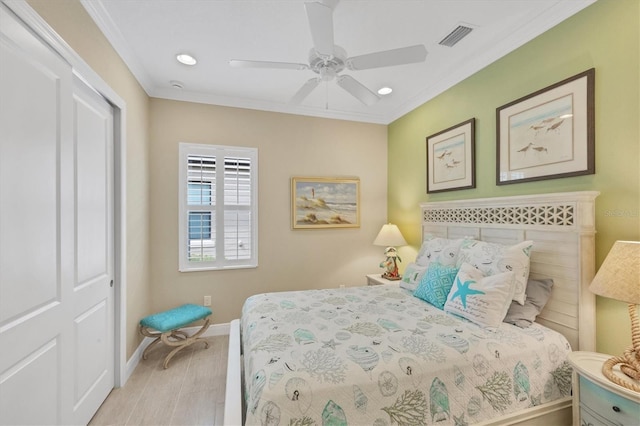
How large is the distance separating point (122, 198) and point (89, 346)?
113 centimetres

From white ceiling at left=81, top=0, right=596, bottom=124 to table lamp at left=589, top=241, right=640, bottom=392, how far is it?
1598 millimetres

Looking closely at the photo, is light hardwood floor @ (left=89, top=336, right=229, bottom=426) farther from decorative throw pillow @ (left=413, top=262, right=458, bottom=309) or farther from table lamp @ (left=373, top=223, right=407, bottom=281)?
table lamp @ (left=373, top=223, right=407, bottom=281)

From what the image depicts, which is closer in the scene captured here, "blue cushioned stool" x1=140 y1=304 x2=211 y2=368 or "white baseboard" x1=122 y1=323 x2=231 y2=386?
"white baseboard" x1=122 y1=323 x2=231 y2=386

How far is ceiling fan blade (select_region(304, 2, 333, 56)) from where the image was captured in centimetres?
133

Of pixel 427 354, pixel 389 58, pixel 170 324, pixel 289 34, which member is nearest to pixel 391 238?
pixel 427 354

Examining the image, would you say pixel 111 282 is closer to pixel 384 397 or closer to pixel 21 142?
pixel 21 142

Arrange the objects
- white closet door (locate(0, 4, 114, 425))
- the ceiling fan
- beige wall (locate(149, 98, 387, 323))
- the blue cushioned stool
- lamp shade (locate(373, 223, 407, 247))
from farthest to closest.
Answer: lamp shade (locate(373, 223, 407, 247))
beige wall (locate(149, 98, 387, 323))
the blue cushioned stool
the ceiling fan
white closet door (locate(0, 4, 114, 425))

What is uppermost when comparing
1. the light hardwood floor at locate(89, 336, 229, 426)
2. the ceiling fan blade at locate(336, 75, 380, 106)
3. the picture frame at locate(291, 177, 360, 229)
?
the ceiling fan blade at locate(336, 75, 380, 106)

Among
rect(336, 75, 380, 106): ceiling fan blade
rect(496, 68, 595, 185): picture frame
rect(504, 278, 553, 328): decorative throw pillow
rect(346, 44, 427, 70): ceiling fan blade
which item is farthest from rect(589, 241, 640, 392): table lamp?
rect(336, 75, 380, 106): ceiling fan blade

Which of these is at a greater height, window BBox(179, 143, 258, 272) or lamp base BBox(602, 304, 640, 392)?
window BBox(179, 143, 258, 272)

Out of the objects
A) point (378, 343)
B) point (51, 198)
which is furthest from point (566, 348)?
point (51, 198)

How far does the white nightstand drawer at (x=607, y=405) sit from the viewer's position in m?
1.20

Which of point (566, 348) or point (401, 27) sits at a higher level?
point (401, 27)

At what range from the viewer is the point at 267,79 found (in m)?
2.85
